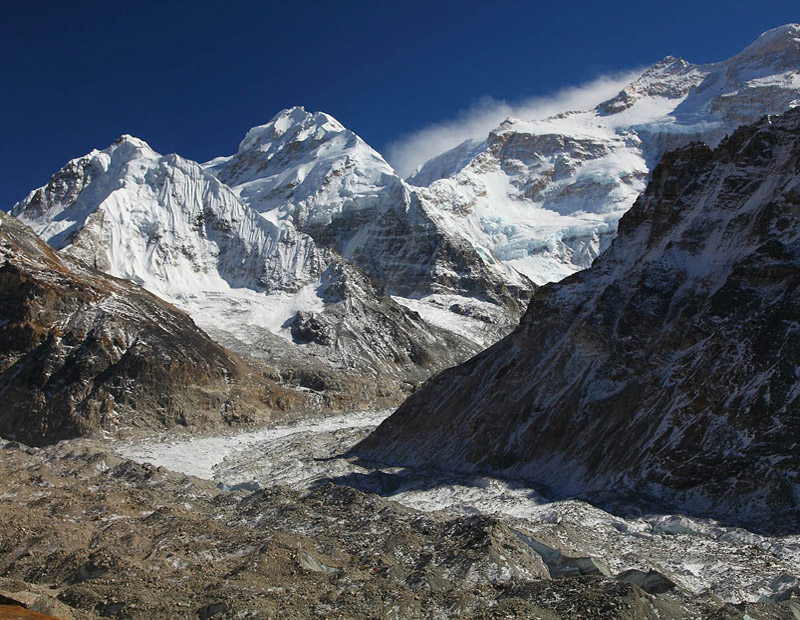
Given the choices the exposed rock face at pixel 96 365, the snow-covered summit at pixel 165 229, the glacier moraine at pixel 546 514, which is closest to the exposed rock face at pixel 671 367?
the glacier moraine at pixel 546 514

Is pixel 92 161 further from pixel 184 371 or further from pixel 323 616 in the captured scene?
pixel 323 616

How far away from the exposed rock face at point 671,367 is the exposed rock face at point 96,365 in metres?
36.7

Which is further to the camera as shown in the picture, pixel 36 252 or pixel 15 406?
pixel 36 252

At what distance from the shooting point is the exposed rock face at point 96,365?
90.9 meters

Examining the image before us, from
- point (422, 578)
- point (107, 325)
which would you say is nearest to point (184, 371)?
point (107, 325)

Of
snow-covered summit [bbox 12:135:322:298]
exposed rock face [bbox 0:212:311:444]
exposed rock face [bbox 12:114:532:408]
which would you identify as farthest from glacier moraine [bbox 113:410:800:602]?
snow-covered summit [bbox 12:135:322:298]

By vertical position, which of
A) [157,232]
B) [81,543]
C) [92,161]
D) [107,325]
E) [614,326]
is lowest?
[81,543]

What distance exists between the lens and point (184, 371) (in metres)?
101

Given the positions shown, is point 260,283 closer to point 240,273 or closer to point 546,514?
point 240,273

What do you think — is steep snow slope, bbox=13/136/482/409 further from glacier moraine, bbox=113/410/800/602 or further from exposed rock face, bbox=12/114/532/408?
glacier moraine, bbox=113/410/800/602

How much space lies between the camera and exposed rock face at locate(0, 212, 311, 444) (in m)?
90.9

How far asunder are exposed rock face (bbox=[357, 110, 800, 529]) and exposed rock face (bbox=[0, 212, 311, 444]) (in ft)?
121

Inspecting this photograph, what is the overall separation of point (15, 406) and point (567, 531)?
7454 cm

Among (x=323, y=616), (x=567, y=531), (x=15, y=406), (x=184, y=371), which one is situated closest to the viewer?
(x=323, y=616)
